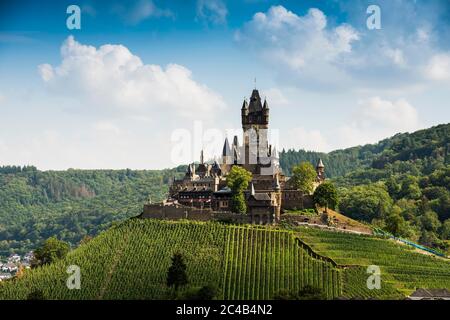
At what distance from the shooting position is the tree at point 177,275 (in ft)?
180

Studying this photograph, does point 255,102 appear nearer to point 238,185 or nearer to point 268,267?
point 238,185

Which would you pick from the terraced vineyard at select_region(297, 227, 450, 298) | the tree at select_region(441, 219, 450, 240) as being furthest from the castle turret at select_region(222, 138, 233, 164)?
the tree at select_region(441, 219, 450, 240)

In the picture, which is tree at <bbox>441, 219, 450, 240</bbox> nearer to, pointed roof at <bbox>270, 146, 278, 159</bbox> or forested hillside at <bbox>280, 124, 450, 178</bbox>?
pointed roof at <bbox>270, 146, 278, 159</bbox>

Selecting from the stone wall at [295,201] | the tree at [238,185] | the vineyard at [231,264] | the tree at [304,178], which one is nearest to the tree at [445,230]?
the tree at [304,178]

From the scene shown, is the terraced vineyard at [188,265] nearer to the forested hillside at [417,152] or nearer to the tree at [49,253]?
the tree at [49,253]

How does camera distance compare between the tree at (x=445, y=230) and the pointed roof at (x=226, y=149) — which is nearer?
the pointed roof at (x=226, y=149)

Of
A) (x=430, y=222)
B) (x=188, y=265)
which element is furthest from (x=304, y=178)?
(x=430, y=222)

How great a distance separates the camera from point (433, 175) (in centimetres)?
12356

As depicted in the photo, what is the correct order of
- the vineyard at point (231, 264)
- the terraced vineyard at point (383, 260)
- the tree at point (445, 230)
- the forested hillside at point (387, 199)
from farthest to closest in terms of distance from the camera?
1. the tree at point (445, 230)
2. the forested hillside at point (387, 199)
3. the terraced vineyard at point (383, 260)
4. the vineyard at point (231, 264)

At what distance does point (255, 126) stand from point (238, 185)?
10.7 metres

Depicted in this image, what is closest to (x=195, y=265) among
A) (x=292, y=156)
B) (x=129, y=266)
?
(x=129, y=266)

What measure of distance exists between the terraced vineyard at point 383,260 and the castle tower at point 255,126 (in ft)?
42.8
